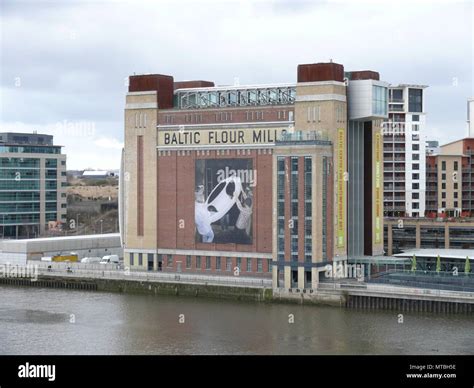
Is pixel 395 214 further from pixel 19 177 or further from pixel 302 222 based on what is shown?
pixel 19 177

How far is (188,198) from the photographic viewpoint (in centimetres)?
7438

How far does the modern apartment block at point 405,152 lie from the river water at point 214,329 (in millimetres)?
32642

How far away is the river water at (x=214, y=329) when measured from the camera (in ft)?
166

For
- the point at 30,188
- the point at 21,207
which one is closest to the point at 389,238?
the point at 21,207

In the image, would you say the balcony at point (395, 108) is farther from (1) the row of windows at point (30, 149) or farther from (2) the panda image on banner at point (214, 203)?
(1) the row of windows at point (30, 149)

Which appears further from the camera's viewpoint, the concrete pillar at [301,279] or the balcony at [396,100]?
the balcony at [396,100]

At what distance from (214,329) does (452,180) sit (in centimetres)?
4801

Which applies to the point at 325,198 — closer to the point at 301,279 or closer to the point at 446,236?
the point at 301,279

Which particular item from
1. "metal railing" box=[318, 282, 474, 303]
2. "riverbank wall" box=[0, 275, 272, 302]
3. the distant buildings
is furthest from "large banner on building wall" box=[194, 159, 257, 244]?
the distant buildings

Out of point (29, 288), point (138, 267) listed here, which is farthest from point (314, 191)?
point (29, 288)

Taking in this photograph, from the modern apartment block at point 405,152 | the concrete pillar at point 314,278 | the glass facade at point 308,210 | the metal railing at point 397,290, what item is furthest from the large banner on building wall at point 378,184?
the modern apartment block at point 405,152

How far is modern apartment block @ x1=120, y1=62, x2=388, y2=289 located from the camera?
Answer: 66.8 m

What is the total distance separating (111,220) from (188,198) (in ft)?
224

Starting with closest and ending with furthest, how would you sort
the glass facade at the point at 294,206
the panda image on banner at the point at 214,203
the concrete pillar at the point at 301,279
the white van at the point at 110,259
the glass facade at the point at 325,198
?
the concrete pillar at the point at 301,279 < the glass facade at the point at 294,206 < the glass facade at the point at 325,198 < the panda image on banner at the point at 214,203 < the white van at the point at 110,259
